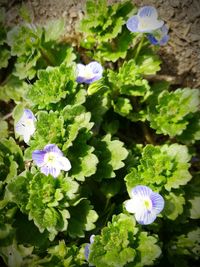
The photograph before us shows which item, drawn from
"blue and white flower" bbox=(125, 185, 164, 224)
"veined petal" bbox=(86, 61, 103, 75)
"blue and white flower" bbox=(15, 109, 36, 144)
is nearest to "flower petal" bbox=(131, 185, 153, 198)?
"blue and white flower" bbox=(125, 185, 164, 224)

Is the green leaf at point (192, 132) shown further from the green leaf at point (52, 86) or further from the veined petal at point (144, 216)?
the green leaf at point (52, 86)

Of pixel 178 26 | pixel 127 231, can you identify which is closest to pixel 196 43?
pixel 178 26

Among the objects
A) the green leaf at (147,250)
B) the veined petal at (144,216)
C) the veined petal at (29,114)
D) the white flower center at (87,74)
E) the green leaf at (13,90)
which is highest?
the veined petal at (29,114)

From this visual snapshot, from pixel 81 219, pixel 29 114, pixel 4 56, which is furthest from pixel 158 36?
pixel 81 219

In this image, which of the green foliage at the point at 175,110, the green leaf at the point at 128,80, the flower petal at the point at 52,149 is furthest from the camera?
the green leaf at the point at 128,80

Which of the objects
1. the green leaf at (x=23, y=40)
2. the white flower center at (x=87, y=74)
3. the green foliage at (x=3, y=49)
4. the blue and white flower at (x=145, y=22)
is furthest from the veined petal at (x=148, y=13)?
the green foliage at (x=3, y=49)

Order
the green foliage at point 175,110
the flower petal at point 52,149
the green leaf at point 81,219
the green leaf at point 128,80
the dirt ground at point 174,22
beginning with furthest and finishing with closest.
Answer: the dirt ground at point 174,22 < the green leaf at point 128,80 < the green foliage at point 175,110 < the green leaf at point 81,219 < the flower petal at point 52,149

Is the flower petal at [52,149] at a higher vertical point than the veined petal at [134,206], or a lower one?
higher

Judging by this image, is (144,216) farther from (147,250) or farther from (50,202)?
(50,202)

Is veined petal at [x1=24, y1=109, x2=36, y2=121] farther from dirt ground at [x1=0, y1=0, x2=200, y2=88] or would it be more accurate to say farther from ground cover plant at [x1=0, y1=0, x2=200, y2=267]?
dirt ground at [x1=0, y1=0, x2=200, y2=88]
